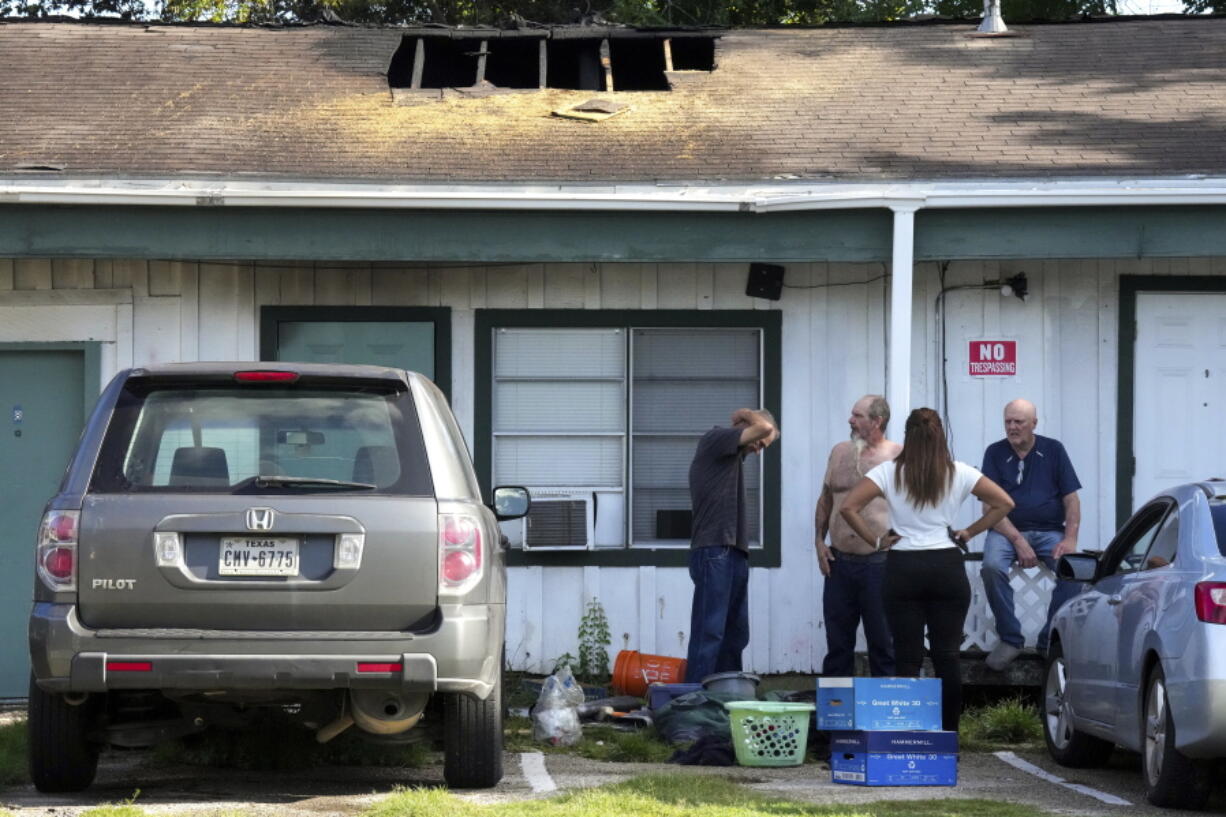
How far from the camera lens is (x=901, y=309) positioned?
34.8ft

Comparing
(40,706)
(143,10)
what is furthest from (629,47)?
(143,10)

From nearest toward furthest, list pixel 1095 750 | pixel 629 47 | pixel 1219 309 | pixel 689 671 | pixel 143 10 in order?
pixel 1095 750, pixel 689 671, pixel 1219 309, pixel 629 47, pixel 143 10

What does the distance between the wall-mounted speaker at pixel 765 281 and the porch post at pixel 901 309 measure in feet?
3.43

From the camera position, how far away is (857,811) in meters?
6.79

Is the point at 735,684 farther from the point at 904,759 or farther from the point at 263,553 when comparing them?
the point at 263,553

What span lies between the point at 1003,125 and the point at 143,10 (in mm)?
18470

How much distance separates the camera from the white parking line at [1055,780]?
7.47 metres

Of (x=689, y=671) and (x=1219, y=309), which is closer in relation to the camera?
(x=689, y=671)

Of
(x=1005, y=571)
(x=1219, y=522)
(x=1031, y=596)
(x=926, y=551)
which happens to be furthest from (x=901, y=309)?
(x=1219, y=522)

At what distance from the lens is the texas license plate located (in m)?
6.61

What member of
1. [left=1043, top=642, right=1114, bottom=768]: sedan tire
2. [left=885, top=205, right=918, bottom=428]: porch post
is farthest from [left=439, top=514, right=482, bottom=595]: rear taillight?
[left=885, top=205, right=918, bottom=428]: porch post

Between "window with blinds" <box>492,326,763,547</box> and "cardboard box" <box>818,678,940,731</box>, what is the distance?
369 cm

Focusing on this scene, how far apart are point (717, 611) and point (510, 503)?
8.61ft

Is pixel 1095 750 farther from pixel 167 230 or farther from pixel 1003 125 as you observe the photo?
pixel 167 230
